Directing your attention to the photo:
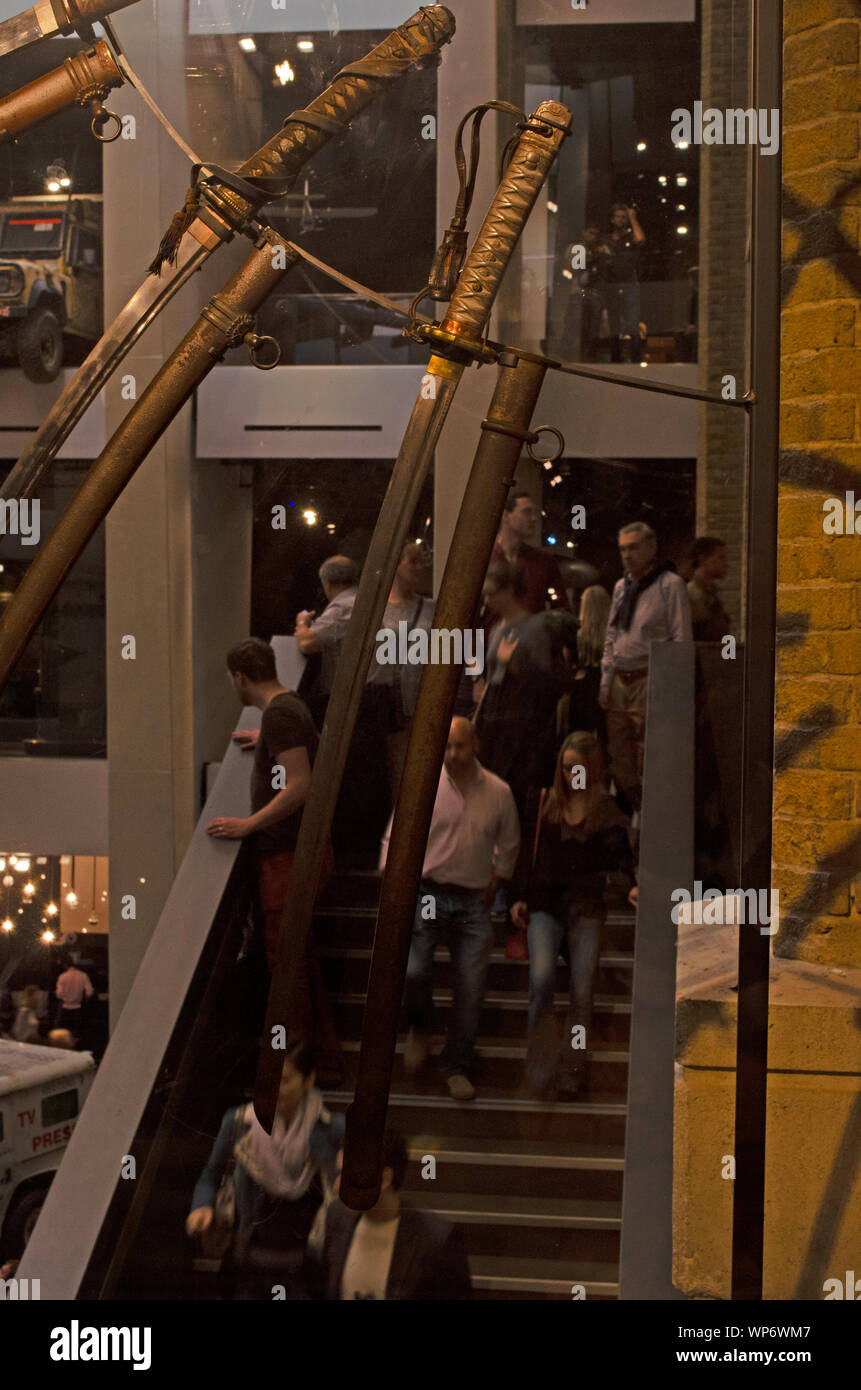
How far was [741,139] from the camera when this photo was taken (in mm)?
2193

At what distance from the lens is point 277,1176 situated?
7.19 ft

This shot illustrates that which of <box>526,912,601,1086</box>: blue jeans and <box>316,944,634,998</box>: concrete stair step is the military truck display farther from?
<box>526,912,601,1086</box>: blue jeans

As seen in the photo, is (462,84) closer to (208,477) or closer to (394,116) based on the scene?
(394,116)

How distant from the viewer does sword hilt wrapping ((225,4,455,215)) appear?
7.06ft

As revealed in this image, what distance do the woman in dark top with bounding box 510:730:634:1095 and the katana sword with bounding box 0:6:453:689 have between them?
2.95 feet

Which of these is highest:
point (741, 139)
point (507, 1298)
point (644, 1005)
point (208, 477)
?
point (741, 139)

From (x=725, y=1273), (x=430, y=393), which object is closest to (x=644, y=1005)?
(x=725, y=1273)

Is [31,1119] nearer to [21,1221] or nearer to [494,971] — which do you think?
[21,1221]

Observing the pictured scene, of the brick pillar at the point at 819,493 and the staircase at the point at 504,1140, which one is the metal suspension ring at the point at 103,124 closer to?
the brick pillar at the point at 819,493

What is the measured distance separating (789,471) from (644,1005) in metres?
1.00

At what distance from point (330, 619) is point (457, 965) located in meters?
0.64

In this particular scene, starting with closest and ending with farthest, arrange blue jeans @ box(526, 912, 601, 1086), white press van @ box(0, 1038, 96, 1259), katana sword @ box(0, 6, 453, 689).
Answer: white press van @ box(0, 1038, 96, 1259)
katana sword @ box(0, 6, 453, 689)
blue jeans @ box(526, 912, 601, 1086)

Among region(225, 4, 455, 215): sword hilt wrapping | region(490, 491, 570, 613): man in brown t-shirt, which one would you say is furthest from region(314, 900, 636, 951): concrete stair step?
region(225, 4, 455, 215): sword hilt wrapping

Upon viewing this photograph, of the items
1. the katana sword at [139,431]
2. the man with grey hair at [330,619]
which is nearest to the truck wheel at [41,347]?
the katana sword at [139,431]
